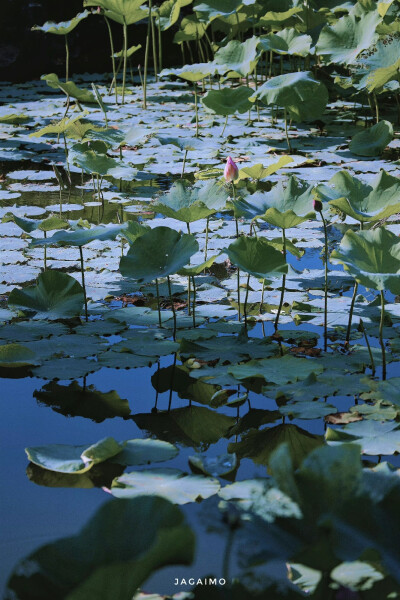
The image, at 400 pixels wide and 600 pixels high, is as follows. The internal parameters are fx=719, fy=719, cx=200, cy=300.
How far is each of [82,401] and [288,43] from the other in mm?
3372

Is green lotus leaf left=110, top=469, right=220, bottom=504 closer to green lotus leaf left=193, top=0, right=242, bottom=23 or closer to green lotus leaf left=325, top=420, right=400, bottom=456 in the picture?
green lotus leaf left=325, top=420, right=400, bottom=456

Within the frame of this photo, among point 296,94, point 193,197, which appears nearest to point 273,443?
point 193,197

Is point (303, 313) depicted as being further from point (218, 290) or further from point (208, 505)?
point (208, 505)

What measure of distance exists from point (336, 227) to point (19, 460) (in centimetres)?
174

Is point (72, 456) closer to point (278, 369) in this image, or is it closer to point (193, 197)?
point (278, 369)

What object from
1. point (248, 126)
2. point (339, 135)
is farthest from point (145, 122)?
point (339, 135)

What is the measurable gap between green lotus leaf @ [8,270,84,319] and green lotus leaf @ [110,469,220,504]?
73cm

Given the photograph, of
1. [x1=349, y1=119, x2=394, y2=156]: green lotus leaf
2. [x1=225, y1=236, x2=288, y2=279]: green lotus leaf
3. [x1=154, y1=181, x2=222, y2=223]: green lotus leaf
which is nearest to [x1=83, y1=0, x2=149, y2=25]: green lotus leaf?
[x1=349, y1=119, x2=394, y2=156]: green lotus leaf

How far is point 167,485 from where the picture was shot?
1.06 meters

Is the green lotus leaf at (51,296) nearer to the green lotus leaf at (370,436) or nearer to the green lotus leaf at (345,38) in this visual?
the green lotus leaf at (370,436)

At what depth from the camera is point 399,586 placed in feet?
2.23

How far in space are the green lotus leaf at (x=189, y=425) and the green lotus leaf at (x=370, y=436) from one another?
0.21 meters

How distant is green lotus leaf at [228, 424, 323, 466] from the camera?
3.97ft

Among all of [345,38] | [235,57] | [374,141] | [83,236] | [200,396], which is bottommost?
[200,396]
